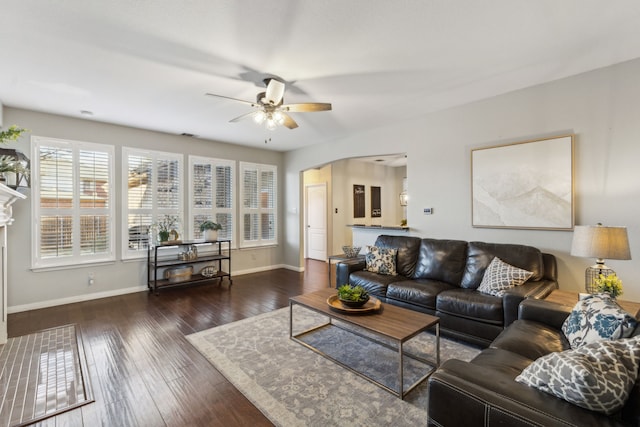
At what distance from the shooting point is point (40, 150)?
4.09 meters

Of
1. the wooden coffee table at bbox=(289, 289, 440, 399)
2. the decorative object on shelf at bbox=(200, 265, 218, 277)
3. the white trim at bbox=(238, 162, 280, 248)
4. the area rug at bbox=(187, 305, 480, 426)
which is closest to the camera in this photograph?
the area rug at bbox=(187, 305, 480, 426)

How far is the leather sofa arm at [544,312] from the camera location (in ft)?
7.12

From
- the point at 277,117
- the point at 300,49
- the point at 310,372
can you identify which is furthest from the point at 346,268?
the point at 300,49

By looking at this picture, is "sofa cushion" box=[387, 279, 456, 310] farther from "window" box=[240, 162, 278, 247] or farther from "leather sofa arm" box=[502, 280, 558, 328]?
"window" box=[240, 162, 278, 247]

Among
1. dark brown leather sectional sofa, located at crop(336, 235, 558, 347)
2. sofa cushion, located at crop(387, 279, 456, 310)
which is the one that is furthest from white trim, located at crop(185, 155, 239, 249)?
sofa cushion, located at crop(387, 279, 456, 310)

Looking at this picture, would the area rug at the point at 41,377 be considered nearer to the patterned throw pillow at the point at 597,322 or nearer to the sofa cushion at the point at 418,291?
the sofa cushion at the point at 418,291

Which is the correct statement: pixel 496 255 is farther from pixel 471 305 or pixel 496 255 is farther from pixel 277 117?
pixel 277 117

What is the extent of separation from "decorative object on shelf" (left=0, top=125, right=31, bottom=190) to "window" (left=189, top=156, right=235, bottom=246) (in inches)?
88.7

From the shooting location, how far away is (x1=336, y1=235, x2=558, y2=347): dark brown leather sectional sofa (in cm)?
275

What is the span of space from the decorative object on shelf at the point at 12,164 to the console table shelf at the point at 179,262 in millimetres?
1797

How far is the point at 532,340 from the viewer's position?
6.47 ft

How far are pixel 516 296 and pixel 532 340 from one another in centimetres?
70

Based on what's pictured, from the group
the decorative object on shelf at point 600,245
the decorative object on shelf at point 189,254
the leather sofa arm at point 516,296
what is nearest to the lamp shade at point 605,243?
the decorative object on shelf at point 600,245

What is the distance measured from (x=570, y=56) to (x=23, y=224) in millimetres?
6602
